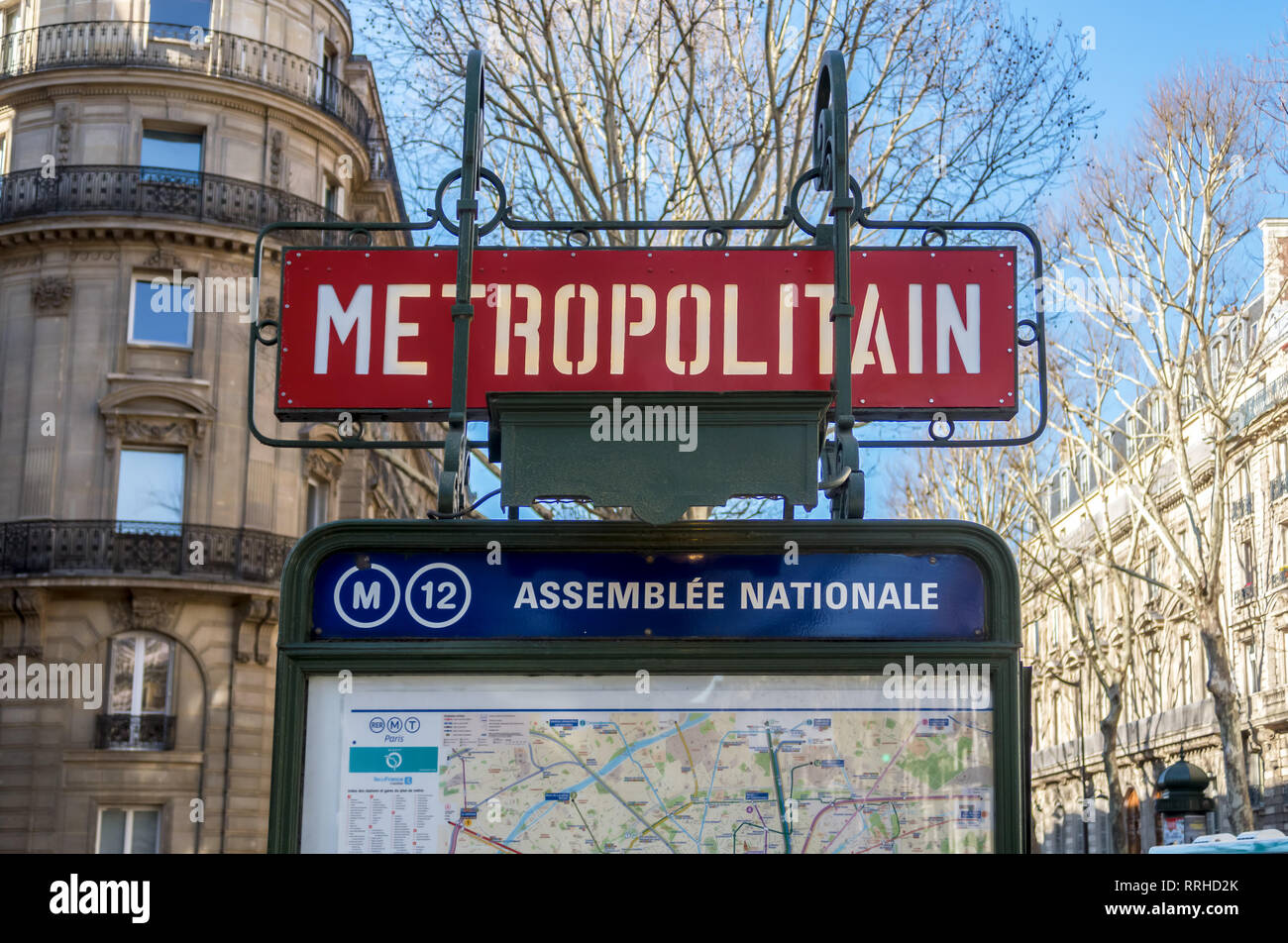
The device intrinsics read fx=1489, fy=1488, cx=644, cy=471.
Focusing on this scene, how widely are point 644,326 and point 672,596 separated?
30.2 inches

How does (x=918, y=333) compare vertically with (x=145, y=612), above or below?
below

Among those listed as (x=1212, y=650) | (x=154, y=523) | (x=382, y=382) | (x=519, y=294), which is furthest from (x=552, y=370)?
(x=154, y=523)

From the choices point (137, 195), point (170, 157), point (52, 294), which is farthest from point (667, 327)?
point (170, 157)

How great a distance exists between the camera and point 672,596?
257 cm

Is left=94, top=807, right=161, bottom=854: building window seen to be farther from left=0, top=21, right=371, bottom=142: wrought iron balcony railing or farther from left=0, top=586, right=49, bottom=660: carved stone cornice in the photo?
left=0, top=21, right=371, bottom=142: wrought iron balcony railing

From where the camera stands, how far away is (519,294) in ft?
10.4

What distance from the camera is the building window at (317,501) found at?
32.5m

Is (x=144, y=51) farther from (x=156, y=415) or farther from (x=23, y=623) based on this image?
(x=23, y=623)

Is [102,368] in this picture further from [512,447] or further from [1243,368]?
[512,447]

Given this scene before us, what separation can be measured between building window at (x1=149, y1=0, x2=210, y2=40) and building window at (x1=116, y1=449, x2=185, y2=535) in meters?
8.78

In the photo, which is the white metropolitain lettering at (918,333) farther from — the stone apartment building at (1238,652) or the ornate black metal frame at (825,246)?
the stone apartment building at (1238,652)
